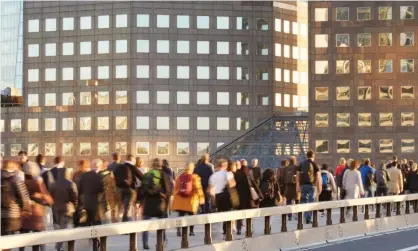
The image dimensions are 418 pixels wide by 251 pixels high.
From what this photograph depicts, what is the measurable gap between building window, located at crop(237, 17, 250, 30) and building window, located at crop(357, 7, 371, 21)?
Result: 72.3 feet

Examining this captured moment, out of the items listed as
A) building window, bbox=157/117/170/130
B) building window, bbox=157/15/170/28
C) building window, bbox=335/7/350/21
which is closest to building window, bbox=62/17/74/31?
building window, bbox=157/15/170/28

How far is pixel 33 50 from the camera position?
132m

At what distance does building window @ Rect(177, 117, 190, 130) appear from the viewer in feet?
418

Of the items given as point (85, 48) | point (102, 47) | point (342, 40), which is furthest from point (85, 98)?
point (342, 40)

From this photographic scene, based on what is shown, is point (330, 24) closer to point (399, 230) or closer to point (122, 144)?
point (122, 144)

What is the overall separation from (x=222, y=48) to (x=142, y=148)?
46.8 feet

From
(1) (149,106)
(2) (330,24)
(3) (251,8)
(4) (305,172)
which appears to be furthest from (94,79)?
(4) (305,172)

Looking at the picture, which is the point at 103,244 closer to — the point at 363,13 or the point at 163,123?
the point at 363,13

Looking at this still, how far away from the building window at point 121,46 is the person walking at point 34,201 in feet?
358

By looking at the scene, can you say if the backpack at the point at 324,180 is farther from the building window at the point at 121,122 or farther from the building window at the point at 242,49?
the building window at the point at 242,49

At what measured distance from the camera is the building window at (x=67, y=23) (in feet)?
428

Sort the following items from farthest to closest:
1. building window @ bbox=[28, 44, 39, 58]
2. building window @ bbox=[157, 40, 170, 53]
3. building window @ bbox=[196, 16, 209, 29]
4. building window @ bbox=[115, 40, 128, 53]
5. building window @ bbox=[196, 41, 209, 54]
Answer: building window @ bbox=[28, 44, 39, 58]
building window @ bbox=[196, 16, 209, 29]
building window @ bbox=[196, 41, 209, 54]
building window @ bbox=[157, 40, 170, 53]
building window @ bbox=[115, 40, 128, 53]

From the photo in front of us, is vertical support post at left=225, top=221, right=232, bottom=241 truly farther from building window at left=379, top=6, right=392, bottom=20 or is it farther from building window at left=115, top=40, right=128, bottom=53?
building window at left=115, top=40, right=128, bottom=53

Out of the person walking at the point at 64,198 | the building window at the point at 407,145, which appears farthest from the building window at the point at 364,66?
the person walking at the point at 64,198
